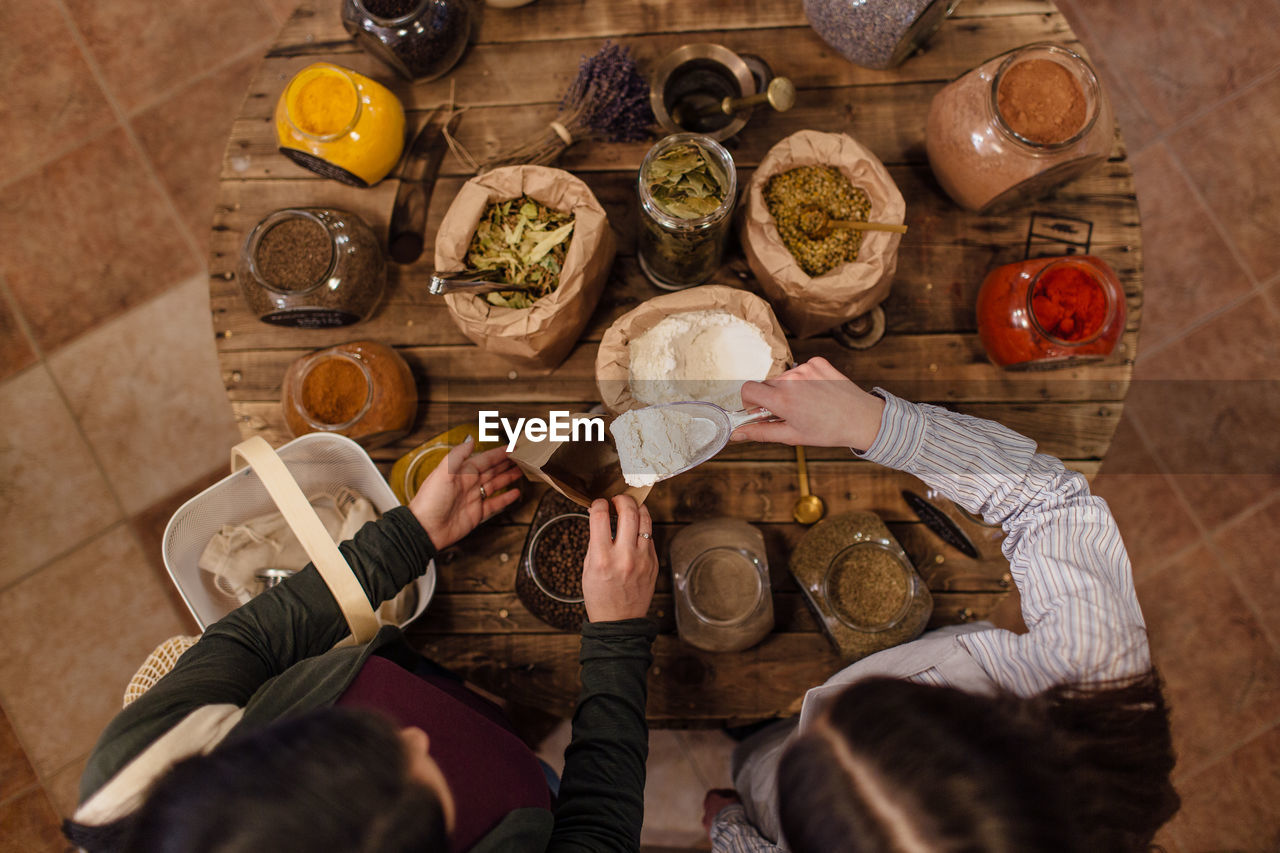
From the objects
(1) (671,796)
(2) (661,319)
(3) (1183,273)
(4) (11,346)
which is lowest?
(1) (671,796)

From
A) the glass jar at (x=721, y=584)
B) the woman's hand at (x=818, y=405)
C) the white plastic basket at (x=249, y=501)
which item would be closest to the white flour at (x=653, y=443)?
the woman's hand at (x=818, y=405)

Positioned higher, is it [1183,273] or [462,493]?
[462,493]

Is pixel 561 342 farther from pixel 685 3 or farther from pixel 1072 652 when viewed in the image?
pixel 1072 652

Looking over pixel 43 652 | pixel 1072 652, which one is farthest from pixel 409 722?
pixel 43 652

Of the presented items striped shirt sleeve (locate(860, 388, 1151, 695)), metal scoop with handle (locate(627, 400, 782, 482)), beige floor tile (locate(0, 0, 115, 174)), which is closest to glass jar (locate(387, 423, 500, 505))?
metal scoop with handle (locate(627, 400, 782, 482))

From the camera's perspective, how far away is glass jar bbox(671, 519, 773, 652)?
1.13 metres

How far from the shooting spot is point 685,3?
1.29m

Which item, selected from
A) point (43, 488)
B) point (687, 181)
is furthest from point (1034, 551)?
point (43, 488)

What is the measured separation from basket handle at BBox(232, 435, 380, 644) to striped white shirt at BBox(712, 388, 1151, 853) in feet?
2.34

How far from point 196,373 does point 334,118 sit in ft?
4.13

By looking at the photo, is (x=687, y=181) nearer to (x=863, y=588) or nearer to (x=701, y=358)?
(x=701, y=358)

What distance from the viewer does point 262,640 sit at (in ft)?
3.28

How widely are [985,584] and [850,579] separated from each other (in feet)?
0.84

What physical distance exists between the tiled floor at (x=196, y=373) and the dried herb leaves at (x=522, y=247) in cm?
136
